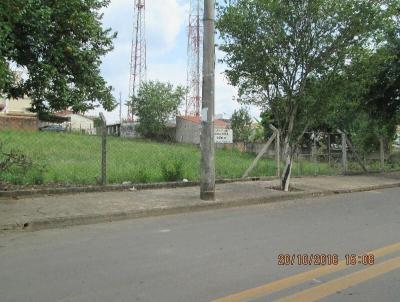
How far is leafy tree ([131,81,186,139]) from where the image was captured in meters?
59.0

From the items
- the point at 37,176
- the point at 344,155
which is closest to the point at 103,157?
the point at 37,176

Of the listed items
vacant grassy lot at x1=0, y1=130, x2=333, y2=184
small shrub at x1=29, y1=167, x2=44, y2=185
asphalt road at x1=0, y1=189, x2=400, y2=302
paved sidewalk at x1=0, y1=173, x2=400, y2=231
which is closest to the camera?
asphalt road at x1=0, y1=189, x2=400, y2=302

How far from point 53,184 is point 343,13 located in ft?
26.2

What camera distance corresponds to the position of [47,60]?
11742 mm

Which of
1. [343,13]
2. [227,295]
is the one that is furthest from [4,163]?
[343,13]

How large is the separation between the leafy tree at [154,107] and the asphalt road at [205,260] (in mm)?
48951

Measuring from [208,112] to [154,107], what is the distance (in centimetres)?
4825

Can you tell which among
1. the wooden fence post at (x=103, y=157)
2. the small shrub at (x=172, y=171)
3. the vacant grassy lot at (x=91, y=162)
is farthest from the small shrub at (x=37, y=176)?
the small shrub at (x=172, y=171)

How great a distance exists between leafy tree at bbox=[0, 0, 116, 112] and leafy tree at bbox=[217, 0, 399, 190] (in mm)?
3354

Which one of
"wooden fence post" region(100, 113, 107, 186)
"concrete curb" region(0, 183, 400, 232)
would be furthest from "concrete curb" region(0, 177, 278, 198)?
"concrete curb" region(0, 183, 400, 232)

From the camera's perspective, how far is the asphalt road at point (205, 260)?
511 cm

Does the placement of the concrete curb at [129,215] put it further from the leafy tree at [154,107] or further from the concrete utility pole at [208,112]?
the leafy tree at [154,107]

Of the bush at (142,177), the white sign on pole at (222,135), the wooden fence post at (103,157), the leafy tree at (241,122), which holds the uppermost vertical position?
the leafy tree at (241,122)

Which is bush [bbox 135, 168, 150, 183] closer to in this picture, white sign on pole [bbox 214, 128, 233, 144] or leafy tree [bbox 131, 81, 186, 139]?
white sign on pole [bbox 214, 128, 233, 144]
